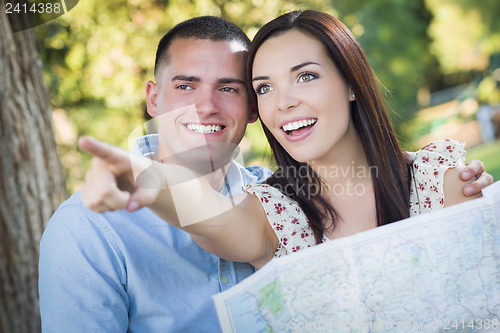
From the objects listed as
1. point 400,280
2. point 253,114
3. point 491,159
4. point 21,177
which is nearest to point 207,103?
point 253,114

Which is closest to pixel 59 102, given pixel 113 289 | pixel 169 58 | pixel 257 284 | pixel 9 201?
pixel 9 201

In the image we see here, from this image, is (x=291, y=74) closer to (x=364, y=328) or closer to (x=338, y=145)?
(x=338, y=145)

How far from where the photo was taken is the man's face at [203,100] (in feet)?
6.94

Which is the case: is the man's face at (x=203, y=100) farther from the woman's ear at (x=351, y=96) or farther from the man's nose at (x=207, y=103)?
the woman's ear at (x=351, y=96)

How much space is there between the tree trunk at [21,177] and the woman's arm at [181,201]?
1470 mm

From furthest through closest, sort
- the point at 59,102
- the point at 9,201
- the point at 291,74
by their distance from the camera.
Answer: the point at 59,102 → the point at 9,201 → the point at 291,74

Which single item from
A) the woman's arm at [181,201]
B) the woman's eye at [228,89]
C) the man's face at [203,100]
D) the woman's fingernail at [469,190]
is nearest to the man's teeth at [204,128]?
the man's face at [203,100]

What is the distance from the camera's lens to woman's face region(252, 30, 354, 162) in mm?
1808

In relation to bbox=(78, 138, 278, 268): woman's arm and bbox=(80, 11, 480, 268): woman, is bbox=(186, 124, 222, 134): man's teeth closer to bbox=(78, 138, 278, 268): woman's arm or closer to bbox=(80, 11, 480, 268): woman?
bbox=(80, 11, 480, 268): woman

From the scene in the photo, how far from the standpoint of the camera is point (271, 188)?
6.46 feet

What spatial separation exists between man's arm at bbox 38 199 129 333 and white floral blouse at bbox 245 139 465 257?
1.93 ft

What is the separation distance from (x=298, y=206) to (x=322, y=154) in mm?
244

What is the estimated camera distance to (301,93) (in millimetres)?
1800

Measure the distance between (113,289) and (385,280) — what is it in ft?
3.16
